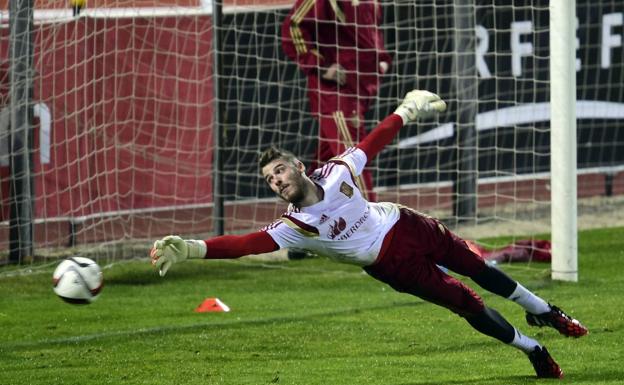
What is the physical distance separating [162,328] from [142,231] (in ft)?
11.6

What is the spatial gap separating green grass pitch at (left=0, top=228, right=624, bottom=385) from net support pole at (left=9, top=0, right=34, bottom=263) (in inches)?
15.8

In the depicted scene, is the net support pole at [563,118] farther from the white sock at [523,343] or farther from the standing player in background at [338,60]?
the white sock at [523,343]

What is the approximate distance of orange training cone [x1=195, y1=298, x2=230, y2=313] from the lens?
9922 mm

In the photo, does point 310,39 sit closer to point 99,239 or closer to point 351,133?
point 351,133

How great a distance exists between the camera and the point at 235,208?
1346 centimetres

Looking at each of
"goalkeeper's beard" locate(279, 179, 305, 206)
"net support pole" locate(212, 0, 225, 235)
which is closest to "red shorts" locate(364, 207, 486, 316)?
"goalkeeper's beard" locate(279, 179, 305, 206)

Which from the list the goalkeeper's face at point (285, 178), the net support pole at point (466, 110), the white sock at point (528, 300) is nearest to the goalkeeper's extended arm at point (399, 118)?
the goalkeeper's face at point (285, 178)

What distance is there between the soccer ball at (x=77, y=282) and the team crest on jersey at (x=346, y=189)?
1371 millimetres

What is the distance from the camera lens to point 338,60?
1184 cm

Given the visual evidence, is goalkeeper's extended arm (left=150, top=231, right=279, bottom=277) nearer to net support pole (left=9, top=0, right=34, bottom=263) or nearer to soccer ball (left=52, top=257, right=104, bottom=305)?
soccer ball (left=52, top=257, right=104, bottom=305)

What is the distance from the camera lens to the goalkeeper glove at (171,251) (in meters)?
6.59

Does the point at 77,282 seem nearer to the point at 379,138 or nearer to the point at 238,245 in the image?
the point at 238,245

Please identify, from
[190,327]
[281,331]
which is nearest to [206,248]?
[281,331]

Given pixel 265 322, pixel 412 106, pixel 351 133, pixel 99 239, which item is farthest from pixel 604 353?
pixel 99 239
